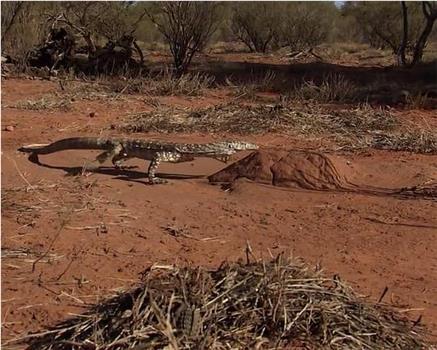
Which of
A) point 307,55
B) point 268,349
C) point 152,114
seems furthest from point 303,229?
point 307,55

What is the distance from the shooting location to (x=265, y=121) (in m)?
10.8

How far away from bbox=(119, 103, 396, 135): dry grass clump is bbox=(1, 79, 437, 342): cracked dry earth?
6.80ft

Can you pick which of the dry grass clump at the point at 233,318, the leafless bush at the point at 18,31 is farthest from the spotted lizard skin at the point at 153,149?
the leafless bush at the point at 18,31

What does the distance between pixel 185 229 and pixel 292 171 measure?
2.08m

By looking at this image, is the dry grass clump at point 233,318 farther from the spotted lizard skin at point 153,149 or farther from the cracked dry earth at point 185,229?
the spotted lizard skin at point 153,149

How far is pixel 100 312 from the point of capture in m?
3.59

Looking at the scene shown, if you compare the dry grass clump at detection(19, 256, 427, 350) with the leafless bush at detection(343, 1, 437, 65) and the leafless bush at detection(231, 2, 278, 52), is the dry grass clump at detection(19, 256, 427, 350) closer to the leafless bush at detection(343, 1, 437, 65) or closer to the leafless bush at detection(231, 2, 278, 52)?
the leafless bush at detection(343, 1, 437, 65)

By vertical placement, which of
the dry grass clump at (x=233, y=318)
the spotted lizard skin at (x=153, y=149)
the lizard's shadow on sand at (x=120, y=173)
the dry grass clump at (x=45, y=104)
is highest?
the dry grass clump at (x=233, y=318)

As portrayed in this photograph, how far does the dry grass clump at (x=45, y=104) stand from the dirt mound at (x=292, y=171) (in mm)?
5377

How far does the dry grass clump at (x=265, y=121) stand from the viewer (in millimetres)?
10531

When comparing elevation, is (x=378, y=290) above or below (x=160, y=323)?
below

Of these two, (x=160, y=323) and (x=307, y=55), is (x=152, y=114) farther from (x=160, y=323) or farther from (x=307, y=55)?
(x=307, y=55)

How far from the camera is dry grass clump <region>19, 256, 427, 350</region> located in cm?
327

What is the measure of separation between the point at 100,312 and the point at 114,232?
6.43ft
